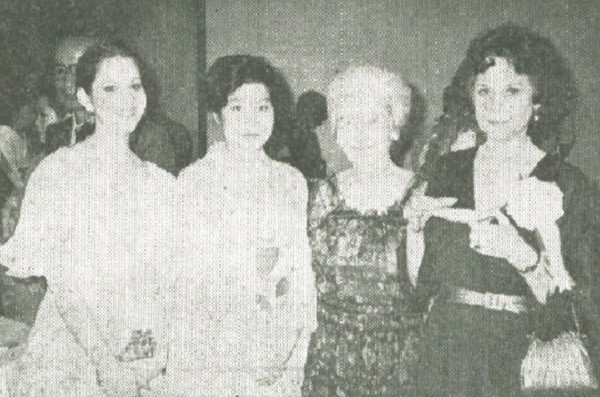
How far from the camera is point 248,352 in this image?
4.44ft

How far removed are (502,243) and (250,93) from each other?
50 cm

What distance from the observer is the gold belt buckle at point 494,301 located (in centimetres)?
118

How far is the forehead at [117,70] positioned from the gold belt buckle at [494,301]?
0.71m

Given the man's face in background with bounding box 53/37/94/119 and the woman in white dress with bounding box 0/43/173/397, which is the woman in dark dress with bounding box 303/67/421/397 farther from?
the man's face in background with bounding box 53/37/94/119

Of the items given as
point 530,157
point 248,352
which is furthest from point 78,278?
point 530,157

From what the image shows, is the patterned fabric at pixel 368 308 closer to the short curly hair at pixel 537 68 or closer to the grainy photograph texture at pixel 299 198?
the grainy photograph texture at pixel 299 198


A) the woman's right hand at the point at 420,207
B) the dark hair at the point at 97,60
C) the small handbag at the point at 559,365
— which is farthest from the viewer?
the dark hair at the point at 97,60

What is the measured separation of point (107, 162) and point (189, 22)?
0.31 meters

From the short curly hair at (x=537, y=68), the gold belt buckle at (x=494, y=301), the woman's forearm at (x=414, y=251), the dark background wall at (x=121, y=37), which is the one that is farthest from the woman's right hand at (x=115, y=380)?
the short curly hair at (x=537, y=68)

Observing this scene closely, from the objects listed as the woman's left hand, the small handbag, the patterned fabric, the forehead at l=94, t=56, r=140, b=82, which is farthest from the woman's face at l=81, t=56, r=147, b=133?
the small handbag

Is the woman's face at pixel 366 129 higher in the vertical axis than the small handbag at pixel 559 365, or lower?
higher

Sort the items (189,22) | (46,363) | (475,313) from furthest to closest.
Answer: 1. (189,22)
2. (46,363)
3. (475,313)

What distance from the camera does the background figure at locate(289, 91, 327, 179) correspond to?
140cm

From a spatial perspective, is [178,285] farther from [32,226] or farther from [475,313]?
[475,313]
